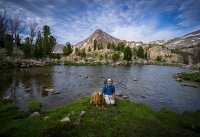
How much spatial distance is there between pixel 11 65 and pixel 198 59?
163 m

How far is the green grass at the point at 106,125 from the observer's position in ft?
30.4

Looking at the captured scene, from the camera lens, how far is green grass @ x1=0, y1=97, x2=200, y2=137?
9266 millimetres

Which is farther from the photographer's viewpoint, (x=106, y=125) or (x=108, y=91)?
(x=108, y=91)

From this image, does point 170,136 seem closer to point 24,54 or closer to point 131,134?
point 131,134

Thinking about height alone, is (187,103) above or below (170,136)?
below

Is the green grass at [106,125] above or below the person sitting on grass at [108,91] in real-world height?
below

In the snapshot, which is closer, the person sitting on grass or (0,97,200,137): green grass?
(0,97,200,137): green grass

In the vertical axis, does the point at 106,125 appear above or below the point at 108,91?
below

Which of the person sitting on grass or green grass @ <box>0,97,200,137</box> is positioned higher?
the person sitting on grass

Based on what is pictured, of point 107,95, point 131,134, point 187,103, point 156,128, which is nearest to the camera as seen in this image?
point 131,134

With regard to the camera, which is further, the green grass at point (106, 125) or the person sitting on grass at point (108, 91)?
the person sitting on grass at point (108, 91)

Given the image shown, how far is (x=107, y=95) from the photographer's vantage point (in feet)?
48.6

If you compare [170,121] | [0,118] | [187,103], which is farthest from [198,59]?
[0,118]

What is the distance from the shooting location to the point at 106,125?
1026 cm
